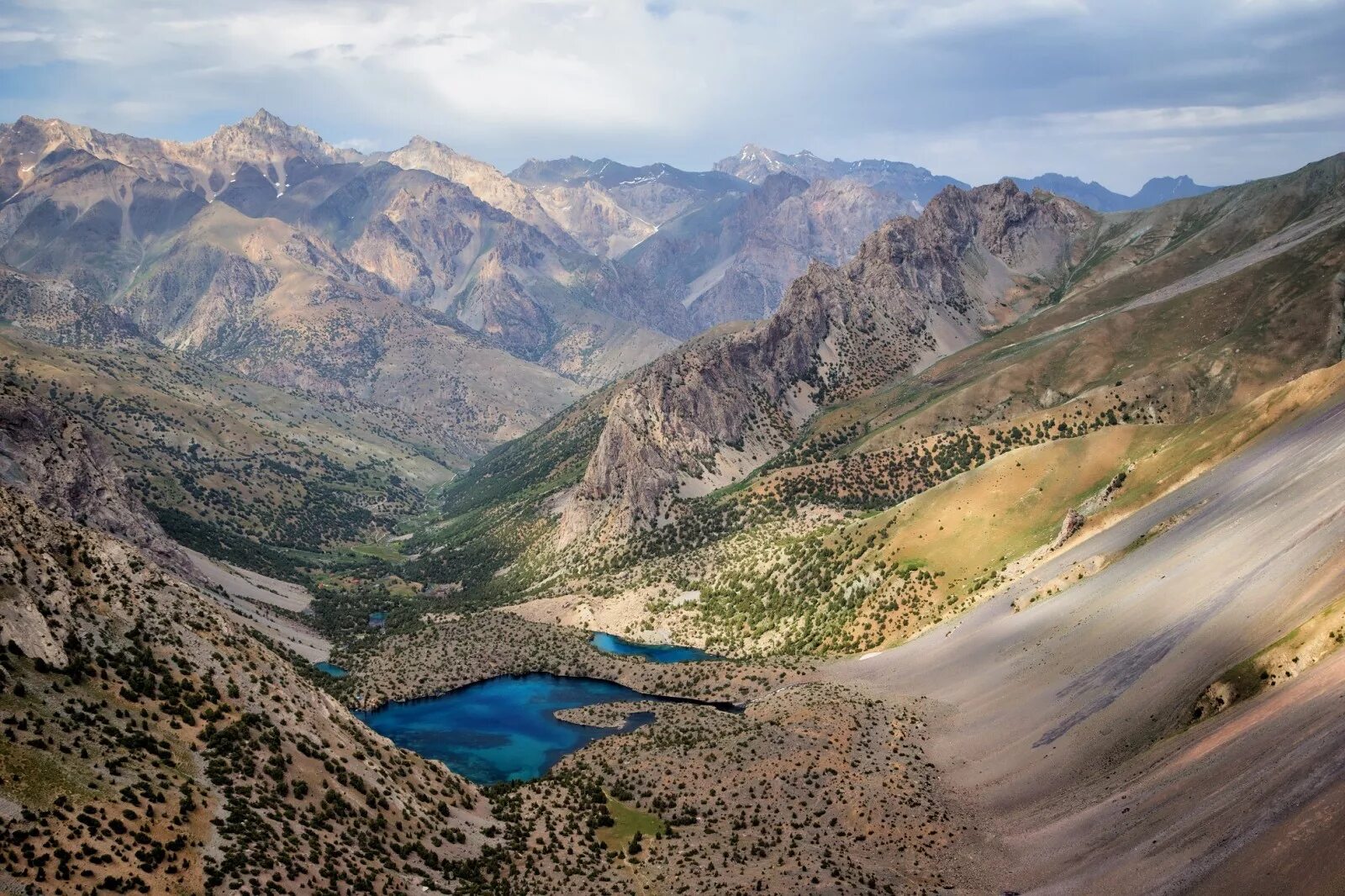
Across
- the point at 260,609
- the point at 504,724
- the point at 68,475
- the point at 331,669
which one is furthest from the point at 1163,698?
the point at 260,609

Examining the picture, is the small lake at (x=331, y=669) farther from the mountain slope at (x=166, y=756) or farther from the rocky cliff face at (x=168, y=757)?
the rocky cliff face at (x=168, y=757)

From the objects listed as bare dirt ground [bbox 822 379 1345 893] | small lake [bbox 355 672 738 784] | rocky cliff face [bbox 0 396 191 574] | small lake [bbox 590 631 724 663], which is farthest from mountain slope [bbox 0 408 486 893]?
small lake [bbox 590 631 724 663]

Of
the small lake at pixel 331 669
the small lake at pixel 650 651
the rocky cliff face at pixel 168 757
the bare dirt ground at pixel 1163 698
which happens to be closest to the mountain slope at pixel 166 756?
the rocky cliff face at pixel 168 757

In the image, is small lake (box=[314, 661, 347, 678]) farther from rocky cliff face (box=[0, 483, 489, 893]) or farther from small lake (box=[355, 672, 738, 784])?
rocky cliff face (box=[0, 483, 489, 893])

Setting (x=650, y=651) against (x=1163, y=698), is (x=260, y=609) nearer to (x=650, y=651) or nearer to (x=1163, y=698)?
(x=650, y=651)

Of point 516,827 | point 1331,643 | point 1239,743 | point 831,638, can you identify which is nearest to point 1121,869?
point 1239,743
